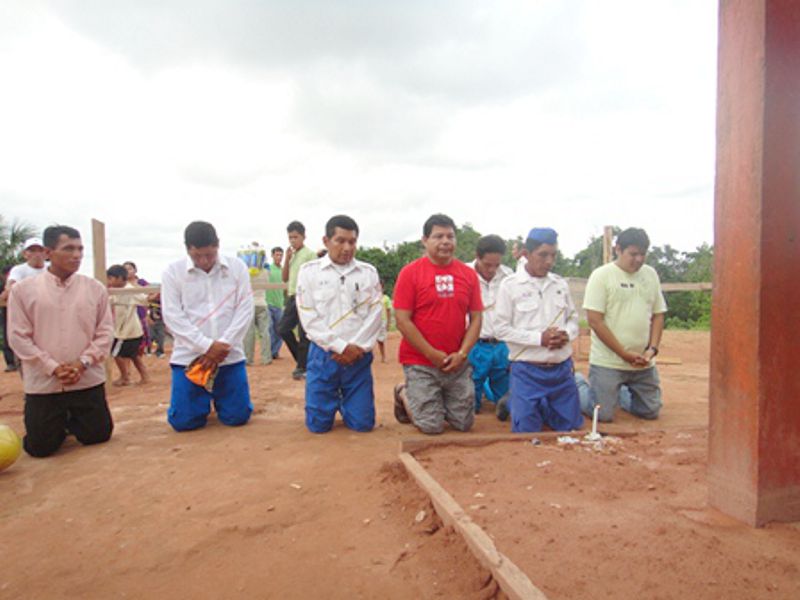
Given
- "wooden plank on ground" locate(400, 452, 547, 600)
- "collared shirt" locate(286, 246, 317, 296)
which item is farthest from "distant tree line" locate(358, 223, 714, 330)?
"wooden plank on ground" locate(400, 452, 547, 600)

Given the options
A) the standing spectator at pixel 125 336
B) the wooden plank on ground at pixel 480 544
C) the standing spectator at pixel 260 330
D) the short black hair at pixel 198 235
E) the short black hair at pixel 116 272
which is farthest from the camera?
the standing spectator at pixel 260 330

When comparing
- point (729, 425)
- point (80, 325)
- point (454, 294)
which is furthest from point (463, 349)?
point (80, 325)

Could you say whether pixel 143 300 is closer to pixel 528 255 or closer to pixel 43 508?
pixel 43 508

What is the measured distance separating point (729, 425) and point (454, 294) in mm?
2230

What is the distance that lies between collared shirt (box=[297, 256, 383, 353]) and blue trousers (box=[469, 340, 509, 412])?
1.33 meters

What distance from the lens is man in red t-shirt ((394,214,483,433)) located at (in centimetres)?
412

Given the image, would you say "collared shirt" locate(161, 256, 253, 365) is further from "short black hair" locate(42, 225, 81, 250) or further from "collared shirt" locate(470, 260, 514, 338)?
"collared shirt" locate(470, 260, 514, 338)

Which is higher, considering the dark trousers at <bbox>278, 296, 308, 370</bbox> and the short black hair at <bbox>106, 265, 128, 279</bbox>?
the short black hair at <bbox>106, 265, 128, 279</bbox>

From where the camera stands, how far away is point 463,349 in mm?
4141

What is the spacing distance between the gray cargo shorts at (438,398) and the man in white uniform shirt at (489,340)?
949mm

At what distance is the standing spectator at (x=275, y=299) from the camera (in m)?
9.13

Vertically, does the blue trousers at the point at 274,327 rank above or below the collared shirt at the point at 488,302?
below

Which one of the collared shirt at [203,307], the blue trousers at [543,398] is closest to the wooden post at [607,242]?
the blue trousers at [543,398]

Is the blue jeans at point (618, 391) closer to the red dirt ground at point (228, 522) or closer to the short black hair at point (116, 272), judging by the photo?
the red dirt ground at point (228, 522)
